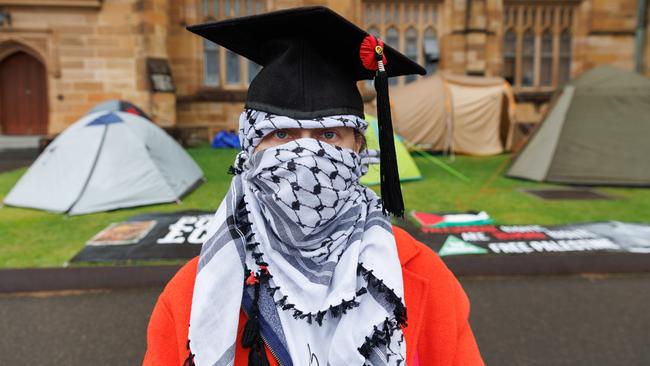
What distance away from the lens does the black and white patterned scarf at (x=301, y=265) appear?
1.16 meters

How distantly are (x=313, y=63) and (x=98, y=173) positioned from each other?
645 centimetres

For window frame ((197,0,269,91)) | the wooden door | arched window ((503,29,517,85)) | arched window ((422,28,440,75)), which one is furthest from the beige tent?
the wooden door

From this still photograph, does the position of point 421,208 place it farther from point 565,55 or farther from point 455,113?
point 565,55

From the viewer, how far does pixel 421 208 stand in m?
6.93

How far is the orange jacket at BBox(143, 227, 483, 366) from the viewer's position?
4.14ft

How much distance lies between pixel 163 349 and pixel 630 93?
32.6ft

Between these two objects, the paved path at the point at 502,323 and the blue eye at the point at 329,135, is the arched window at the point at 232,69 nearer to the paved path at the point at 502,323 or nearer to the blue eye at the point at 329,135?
the paved path at the point at 502,323

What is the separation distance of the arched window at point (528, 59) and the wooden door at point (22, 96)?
52.2 feet

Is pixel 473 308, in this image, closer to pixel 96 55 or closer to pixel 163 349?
pixel 163 349

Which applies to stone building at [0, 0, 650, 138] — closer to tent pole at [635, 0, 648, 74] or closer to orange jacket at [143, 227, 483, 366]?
tent pole at [635, 0, 648, 74]

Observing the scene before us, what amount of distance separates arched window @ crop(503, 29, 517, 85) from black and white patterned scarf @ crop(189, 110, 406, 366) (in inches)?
696

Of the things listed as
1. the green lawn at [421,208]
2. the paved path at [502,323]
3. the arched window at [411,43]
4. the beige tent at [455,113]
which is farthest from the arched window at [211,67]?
the paved path at [502,323]

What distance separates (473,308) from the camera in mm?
3684

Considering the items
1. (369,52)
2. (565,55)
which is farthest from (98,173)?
(565,55)
